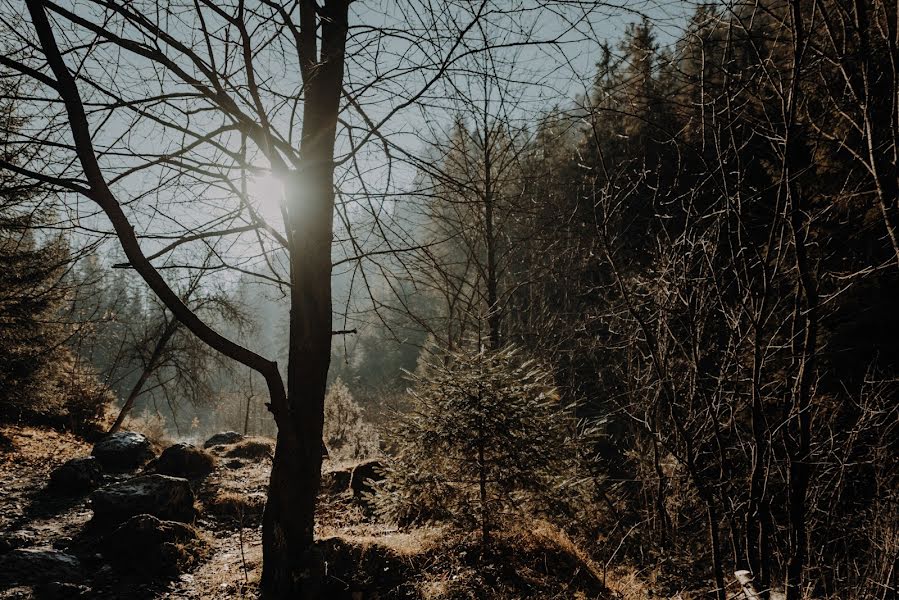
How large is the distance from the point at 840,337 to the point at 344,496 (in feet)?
28.2

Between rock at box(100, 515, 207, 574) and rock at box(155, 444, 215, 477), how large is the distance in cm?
518

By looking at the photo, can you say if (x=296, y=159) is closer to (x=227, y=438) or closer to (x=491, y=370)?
(x=491, y=370)

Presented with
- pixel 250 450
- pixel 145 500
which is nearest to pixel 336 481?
pixel 145 500

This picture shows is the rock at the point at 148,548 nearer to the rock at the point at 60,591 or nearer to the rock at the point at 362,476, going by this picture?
the rock at the point at 60,591

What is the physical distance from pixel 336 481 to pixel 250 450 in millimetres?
5780

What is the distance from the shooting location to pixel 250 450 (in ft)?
45.7

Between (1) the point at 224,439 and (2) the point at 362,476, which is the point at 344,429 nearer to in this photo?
(1) the point at 224,439

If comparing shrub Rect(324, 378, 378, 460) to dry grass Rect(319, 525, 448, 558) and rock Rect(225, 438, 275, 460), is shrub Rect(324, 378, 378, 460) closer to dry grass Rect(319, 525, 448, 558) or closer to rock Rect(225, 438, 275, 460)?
rock Rect(225, 438, 275, 460)

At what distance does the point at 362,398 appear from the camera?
29328 millimetres

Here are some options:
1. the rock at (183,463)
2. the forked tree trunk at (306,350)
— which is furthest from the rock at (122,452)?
the forked tree trunk at (306,350)

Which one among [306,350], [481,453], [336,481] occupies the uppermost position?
[306,350]

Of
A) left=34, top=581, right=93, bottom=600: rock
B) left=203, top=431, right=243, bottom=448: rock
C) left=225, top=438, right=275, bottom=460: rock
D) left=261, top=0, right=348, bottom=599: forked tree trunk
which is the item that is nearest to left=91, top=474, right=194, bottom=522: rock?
left=34, top=581, right=93, bottom=600: rock

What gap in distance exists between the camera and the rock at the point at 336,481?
360 inches

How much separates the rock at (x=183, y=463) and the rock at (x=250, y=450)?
7.83ft
